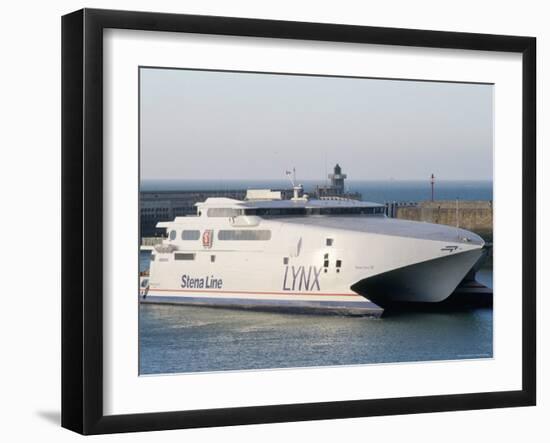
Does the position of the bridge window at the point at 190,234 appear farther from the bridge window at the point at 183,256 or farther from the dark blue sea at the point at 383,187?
the dark blue sea at the point at 383,187

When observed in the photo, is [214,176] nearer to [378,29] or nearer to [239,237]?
[239,237]

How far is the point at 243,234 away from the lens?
1004 centimetres

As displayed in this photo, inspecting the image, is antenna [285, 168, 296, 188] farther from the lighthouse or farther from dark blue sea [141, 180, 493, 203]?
the lighthouse

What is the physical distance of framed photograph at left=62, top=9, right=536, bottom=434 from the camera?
9398mm

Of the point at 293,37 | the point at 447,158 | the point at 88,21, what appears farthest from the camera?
the point at 447,158

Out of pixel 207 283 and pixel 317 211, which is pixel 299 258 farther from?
pixel 207 283

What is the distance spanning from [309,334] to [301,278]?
376 mm

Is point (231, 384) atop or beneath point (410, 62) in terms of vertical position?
beneath

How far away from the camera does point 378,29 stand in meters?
10.1

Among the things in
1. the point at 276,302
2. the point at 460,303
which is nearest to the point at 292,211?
the point at 276,302

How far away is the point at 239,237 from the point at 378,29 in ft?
5.51

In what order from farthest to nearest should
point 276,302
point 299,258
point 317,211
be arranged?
point 317,211, point 299,258, point 276,302

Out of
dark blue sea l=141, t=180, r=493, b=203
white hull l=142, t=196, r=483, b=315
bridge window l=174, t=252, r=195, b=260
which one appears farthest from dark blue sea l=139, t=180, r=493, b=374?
bridge window l=174, t=252, r=195, b=260

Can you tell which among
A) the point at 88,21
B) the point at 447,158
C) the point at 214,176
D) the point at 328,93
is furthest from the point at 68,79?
the point at 447,158
